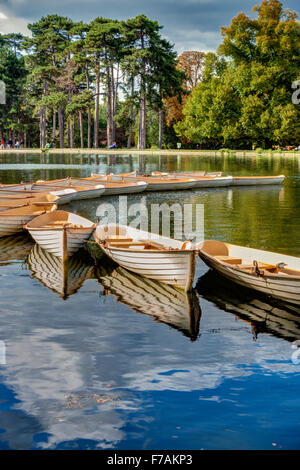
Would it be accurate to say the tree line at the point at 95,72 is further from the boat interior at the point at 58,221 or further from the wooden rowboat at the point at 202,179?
the boat interior at the point at 58,221

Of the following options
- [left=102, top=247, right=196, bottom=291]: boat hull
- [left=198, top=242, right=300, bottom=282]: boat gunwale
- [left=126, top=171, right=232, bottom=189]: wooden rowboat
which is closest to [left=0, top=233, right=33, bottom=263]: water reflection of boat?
[left=102, top=247, right=196, bottom=291]: boat hull

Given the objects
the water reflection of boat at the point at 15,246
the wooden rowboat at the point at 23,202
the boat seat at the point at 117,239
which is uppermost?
the wooden rowboat at the point at 23,202

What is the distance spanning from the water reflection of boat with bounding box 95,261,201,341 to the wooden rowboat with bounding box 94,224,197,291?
7.5 inches

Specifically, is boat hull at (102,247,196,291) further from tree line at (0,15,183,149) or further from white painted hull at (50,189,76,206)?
tree line at (0,15,183,149)

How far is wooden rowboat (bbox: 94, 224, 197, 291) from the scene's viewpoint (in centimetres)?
964

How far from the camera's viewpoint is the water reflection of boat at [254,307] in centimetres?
839

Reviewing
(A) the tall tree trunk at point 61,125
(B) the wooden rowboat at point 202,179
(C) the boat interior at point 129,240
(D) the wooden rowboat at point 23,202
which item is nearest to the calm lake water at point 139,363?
(C) the boat interior at point 129,240

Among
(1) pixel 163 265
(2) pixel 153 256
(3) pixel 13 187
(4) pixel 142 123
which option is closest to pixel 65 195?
(3) pixel 13 187

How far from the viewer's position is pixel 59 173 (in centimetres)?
3656

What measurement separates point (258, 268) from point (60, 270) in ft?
15.8

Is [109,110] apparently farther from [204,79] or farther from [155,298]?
[155,298]

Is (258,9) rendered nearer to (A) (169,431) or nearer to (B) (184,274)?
(B) (184,274)

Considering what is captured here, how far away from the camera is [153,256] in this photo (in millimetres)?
10117

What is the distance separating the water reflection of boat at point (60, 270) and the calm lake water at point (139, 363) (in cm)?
5
